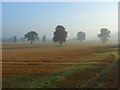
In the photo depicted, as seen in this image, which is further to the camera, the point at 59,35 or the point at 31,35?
the point at 31,35

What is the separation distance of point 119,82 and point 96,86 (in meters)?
2.89

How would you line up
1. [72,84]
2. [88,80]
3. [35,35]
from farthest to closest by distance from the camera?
[35,35]
[88,80]
[72,84]

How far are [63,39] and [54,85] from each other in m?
128

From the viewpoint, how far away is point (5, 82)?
2322cm

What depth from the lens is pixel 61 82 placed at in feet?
72.5

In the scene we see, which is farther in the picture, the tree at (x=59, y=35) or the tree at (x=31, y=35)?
the tree at (x=31, y=35)

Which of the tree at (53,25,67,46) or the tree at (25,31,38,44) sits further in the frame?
the tree at (25,31,38,44)

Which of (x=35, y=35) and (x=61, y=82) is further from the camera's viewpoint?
(x=35, y=35)

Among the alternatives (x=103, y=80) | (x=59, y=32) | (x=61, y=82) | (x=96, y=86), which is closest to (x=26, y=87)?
(x=61, y=82)

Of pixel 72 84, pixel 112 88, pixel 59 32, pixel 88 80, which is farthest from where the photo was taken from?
pixel 59 32

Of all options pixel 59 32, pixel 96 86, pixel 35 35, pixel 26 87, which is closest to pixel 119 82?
pixel 96 86

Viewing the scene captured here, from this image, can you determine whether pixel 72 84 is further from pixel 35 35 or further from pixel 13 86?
pixel 35 35

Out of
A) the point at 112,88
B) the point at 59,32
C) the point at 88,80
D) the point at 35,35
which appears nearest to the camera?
the point at 112,88

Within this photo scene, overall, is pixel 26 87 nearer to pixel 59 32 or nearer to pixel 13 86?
pixel 13 86
